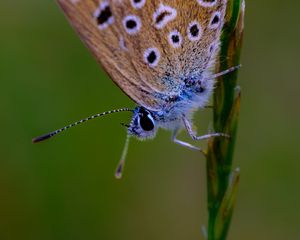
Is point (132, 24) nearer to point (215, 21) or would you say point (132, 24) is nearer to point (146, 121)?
point (215, 21)

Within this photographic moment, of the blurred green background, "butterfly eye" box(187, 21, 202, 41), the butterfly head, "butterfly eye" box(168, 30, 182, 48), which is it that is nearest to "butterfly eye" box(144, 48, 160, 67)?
"butterfly eye" box(168, 30, 182, 48)

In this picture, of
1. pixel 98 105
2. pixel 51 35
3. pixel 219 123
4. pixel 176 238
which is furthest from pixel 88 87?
pixel 219 123

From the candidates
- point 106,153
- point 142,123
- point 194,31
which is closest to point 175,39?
point 194,31

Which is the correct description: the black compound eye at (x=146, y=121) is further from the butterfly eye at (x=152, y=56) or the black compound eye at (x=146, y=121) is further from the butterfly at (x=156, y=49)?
the butterfly eye at (x=152, y=56)

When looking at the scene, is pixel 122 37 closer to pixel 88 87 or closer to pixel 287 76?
pixel 88 87

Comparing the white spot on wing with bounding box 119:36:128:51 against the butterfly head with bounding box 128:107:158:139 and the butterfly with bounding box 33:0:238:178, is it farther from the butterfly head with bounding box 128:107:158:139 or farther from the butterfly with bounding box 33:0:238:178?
the butterfly head with bounding box 128:107:158:139
